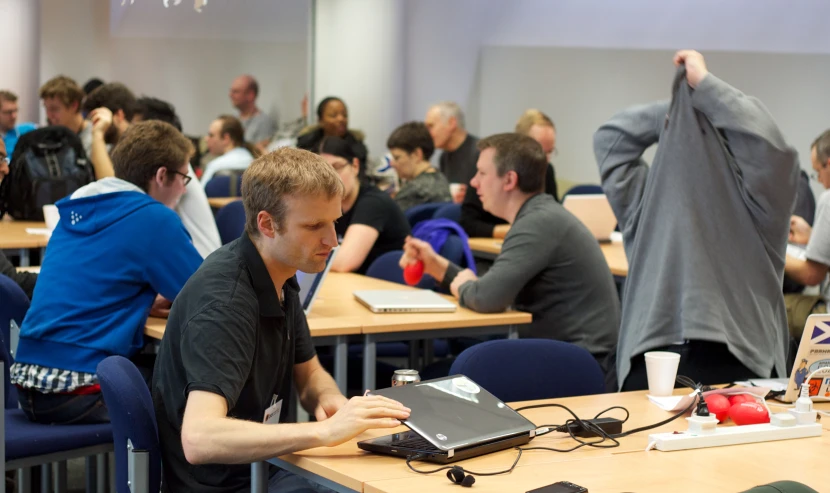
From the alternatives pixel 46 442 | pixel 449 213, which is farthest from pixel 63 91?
pixel 46 442

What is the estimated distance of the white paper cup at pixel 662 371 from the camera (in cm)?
258

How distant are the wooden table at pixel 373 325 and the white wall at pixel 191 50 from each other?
563cm

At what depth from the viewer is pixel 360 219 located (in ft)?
14.9

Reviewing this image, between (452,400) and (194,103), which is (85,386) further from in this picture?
(194,103)

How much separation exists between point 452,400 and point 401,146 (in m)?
4.51

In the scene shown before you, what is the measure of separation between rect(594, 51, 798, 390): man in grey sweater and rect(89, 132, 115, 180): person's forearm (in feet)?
12.9

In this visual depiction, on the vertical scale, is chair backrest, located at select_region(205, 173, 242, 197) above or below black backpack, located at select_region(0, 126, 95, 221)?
below

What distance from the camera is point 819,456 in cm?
212

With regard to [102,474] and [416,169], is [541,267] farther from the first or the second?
[416,169]

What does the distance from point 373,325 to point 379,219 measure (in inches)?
47.2

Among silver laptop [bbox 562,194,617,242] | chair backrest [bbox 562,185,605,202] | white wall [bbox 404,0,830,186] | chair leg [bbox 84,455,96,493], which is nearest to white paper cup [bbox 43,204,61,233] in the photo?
chair leg [bbox 84,455,96,493]

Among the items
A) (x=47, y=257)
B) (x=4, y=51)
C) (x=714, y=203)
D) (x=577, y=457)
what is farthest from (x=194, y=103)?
(x=577, y=457)

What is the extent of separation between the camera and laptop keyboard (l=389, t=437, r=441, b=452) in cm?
200

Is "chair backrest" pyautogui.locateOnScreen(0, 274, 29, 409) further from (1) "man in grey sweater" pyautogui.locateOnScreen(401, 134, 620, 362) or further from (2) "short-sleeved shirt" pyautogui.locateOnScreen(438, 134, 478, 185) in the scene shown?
(2) "short-sleeved shirt" pyautogui.locateOnScreen(438, 134, 478, 185)
